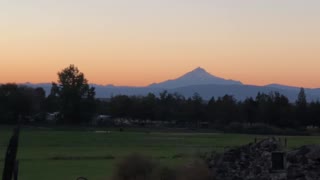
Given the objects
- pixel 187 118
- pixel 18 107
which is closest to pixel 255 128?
pixel 187 118

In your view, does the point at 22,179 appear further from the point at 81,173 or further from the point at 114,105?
the point at 114,105

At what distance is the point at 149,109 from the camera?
609ft

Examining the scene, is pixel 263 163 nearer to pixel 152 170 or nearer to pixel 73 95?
pixel 152 170

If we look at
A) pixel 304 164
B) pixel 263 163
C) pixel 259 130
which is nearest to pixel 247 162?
pixel 263 163

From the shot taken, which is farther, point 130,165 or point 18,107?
point 18,107

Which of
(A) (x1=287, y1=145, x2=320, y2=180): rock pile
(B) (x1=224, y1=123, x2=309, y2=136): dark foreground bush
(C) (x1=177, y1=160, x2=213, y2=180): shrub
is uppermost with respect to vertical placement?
(B) (x1=224, y1=123, x2=309, y2=136): dark foreground bush

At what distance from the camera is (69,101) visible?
180 metres

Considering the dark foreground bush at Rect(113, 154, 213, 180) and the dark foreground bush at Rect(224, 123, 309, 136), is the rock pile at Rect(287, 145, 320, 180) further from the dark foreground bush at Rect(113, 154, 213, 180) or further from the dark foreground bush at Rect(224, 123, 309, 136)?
the dark foreground bush at Rect(224, 123, 309, 136)

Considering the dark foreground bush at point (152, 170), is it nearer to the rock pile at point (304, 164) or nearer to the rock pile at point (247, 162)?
the rock pile at point (247, 162)

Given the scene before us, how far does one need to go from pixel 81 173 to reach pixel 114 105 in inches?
6144

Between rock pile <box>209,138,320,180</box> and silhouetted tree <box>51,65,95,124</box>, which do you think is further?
silhouetted tree <box>51,65,95,124</box>

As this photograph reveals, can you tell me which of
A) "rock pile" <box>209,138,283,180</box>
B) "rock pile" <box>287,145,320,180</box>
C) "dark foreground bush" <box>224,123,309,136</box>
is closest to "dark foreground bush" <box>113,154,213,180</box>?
"rock pile" <box>209,138,283,180</box>

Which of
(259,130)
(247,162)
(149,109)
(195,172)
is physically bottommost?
(195,172)

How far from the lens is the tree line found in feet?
542
